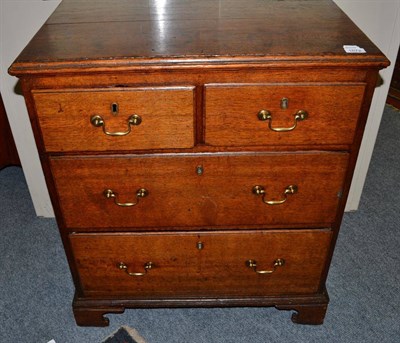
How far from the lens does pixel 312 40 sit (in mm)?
1211

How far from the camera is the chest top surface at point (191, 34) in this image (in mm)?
1130

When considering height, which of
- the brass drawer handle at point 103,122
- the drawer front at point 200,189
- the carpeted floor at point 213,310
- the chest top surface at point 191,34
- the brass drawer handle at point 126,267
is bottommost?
the carpeted floor at point 213,310

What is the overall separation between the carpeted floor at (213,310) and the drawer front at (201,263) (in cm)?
17

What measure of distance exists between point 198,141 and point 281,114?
0.78 ft

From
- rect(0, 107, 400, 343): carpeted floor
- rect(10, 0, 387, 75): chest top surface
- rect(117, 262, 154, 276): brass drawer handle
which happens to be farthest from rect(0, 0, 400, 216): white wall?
rect(117, 262, 154, 276): brass drawer handle

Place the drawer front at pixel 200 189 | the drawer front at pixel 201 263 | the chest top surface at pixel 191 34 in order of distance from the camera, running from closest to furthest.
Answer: the chest top surface at pixel 191 34
the drawer front at pixel 200 189
the drawer front at pixel 201 263

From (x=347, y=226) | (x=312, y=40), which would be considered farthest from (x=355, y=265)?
(x=312, y=40)

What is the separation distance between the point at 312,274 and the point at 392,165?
1.24m

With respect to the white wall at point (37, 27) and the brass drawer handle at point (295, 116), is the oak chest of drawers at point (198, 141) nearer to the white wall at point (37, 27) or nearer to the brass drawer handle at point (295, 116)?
the brass drawer handle at point (295, 116)

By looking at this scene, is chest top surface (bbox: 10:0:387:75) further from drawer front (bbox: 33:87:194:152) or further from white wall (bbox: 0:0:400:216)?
white wall (bbox: 0:0:400:216)

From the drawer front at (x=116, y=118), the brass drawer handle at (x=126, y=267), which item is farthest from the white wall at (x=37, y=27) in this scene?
the brass drawer handle at (x=126, y=267)

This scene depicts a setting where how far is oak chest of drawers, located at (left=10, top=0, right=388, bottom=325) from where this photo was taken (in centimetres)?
116

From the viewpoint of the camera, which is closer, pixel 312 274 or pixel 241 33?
pixel 241 33

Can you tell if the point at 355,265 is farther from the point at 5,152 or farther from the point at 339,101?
the point at 5,152
